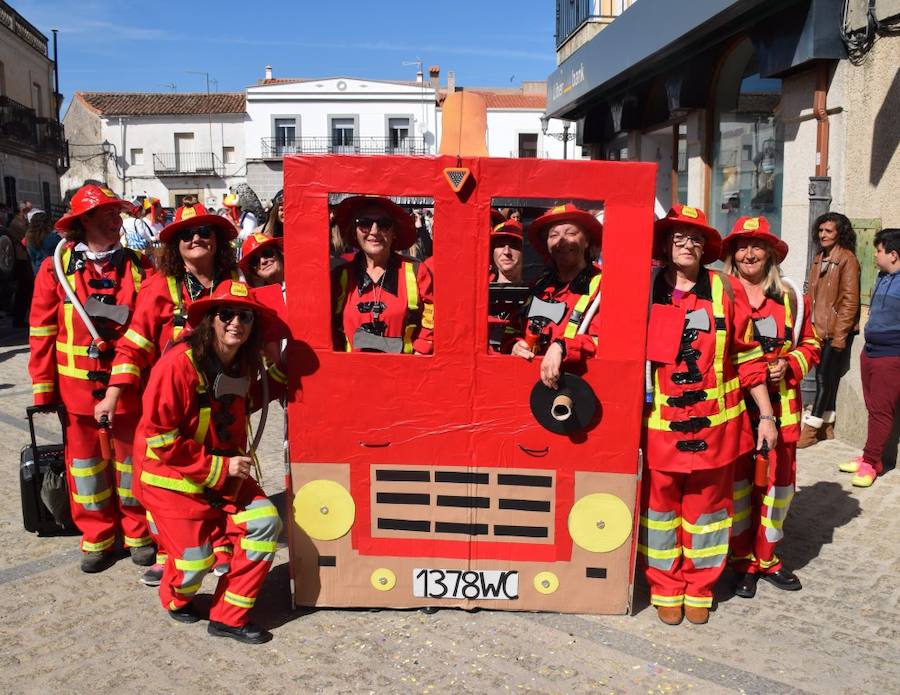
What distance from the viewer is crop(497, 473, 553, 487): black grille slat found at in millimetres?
3682

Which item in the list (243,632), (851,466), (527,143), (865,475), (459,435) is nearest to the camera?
(243,632)

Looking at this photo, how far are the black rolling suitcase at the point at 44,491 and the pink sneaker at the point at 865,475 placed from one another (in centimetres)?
502

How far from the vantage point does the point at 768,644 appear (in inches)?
141

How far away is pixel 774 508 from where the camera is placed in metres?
4.07

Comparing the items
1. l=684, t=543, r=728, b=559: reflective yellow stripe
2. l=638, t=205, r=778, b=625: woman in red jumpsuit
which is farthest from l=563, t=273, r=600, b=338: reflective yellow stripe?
l=684, t=543, r=728, b=559: reflective yellow stripe

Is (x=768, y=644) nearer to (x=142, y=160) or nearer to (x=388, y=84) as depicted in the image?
(x=388, y=84)

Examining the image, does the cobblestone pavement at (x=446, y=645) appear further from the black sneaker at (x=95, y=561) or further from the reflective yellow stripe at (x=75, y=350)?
the reflective yellow stripe at (x=75, y=350)

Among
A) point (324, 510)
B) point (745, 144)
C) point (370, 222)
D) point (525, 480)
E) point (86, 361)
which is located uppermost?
point (745, 144)

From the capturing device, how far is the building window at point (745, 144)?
812cm

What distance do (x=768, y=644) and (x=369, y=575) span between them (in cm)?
176

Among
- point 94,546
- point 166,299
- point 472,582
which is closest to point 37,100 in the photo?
point 94,546

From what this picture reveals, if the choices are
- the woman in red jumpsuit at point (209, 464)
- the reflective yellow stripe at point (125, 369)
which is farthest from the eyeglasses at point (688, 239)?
the reflective yellow stripe at point (125, 369)

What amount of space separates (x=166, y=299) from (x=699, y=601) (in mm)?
2849

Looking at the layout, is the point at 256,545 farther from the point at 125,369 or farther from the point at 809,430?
the point at 809,430
